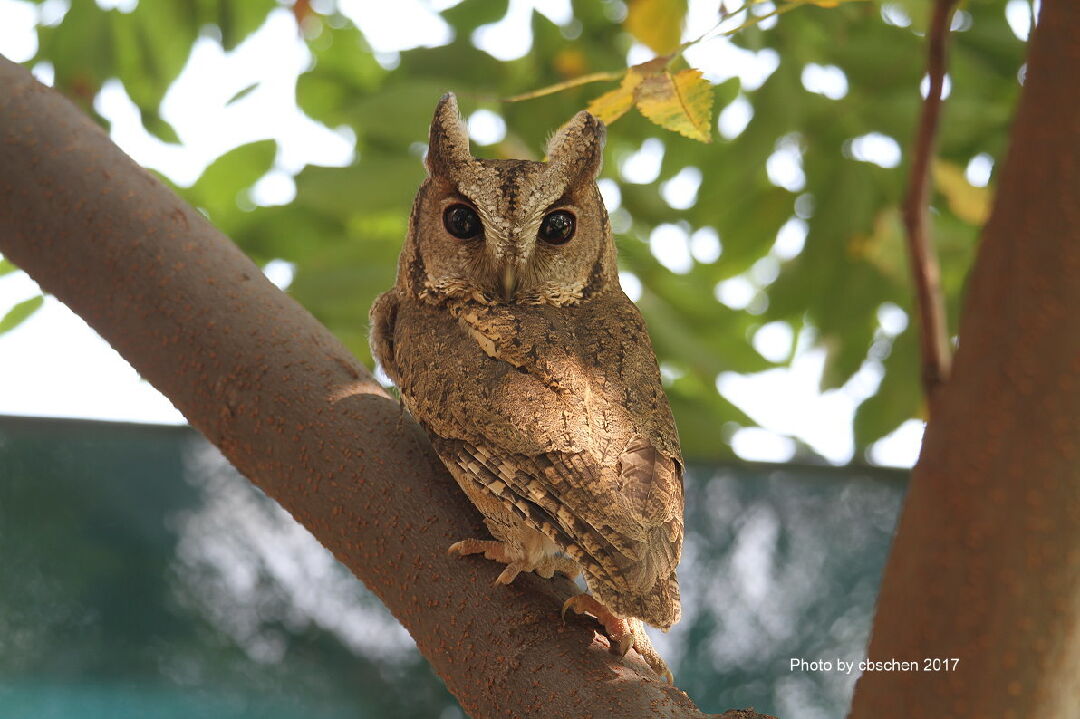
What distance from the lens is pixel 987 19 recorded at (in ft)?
10.7

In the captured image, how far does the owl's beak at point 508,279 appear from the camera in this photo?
7.31 feet

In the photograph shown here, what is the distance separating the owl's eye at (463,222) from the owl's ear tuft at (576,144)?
0.73 feet

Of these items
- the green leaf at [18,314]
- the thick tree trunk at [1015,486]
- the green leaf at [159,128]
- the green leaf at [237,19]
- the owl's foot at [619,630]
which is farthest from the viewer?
the green leaf at [159,128]

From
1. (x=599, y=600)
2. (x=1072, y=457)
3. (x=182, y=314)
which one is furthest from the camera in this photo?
(x=182, y=314)

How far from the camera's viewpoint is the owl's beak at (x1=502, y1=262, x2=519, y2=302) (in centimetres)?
223

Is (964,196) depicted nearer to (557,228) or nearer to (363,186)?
(557,228)

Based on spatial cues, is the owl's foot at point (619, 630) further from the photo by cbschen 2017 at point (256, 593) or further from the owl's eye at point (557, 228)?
the photo by cbschen 2017 at point (256, 593)

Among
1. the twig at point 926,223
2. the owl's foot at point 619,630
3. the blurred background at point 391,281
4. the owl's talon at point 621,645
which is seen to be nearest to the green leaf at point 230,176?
the blurred background at point 391,281

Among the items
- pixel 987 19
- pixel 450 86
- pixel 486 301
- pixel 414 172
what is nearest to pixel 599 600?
pixel 486 301

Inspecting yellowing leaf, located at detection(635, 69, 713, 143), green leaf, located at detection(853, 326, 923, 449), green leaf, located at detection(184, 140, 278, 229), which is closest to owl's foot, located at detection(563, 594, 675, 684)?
yellowing leaf, located at detection(635, 69, 713, 143)

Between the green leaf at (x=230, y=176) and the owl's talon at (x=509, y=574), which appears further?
the green leaf at (x=230, y=176)

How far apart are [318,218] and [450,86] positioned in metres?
→ 0.62

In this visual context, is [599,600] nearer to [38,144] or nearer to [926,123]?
[926,123]

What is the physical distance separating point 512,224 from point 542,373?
44cm
